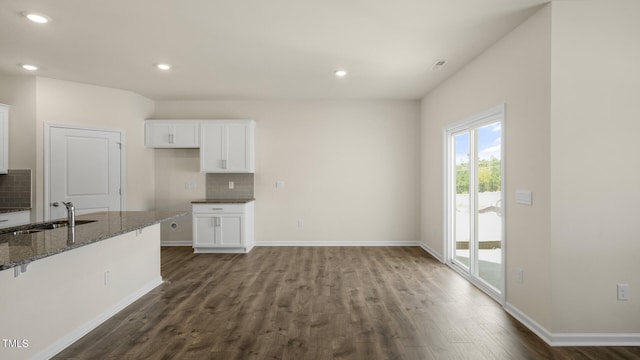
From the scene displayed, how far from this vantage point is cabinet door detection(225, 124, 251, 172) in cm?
557

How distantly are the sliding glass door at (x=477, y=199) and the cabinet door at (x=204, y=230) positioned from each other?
3726mm

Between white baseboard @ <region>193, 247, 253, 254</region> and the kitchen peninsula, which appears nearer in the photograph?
the kitchen peninsula

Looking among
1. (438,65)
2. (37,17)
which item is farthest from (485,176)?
(37,17)

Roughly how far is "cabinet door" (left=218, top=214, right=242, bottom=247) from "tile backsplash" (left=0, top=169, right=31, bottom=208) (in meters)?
2.58

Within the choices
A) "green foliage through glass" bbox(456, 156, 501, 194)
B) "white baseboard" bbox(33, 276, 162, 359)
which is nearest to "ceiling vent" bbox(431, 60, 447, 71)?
"green foliage through glass" bbox(456, 156, 501, 194)

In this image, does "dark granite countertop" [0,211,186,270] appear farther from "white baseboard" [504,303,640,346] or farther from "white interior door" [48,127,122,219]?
"white baseboard" [504,303,640,346]

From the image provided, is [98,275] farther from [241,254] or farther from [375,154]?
[375,154]

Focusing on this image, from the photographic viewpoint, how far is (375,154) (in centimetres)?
591

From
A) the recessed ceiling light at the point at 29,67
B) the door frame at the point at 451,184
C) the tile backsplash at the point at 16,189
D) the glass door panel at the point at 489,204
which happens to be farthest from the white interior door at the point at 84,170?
Answer: the glass door panel at the point at 489,204

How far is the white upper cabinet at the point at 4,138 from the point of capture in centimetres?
421

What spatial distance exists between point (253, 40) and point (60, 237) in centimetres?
240

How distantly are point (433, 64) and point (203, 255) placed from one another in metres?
4.45

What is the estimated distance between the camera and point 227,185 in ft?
19.4

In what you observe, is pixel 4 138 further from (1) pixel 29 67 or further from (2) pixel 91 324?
(2) pixel 91 324
